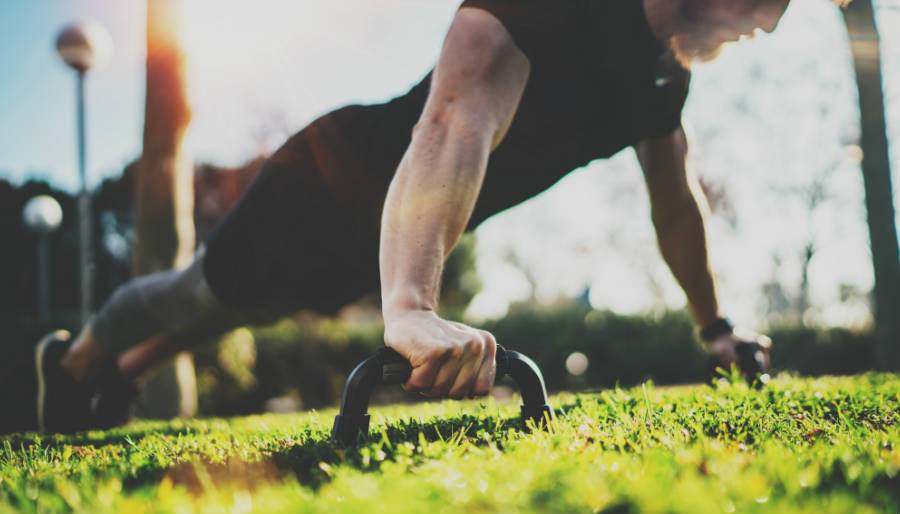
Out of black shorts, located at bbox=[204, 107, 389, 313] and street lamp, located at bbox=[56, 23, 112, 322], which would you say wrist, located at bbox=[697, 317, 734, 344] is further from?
street lamp, located at bbox=[56, 23, 112, 322]

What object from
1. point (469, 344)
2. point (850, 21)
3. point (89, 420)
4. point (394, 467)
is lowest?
point (89, 420)

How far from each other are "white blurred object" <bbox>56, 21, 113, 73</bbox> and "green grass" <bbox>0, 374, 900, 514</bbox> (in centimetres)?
877

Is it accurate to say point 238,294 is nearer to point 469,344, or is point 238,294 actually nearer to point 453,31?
point 453,31

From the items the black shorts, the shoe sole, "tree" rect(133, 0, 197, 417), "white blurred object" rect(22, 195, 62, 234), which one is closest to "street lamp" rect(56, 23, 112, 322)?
"tree" rect(133, 0, 197, 417)

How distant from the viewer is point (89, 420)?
3.34 meters

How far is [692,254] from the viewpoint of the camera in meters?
3.09

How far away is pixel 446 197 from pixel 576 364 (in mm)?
15977

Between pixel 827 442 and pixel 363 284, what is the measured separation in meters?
2.19

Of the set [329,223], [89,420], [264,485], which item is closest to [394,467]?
[264,485]

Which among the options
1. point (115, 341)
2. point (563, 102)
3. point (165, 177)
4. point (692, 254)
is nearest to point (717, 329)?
point (692, 254)

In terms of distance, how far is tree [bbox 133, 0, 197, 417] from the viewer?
23.5ft

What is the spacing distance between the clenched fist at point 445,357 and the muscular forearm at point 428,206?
0.39 feet

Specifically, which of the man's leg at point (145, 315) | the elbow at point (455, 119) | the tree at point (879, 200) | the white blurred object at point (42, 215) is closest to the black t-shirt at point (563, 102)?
the elbow at point (455, 119)

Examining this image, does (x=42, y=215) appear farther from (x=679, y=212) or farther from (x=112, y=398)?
(x=679, y=212)
